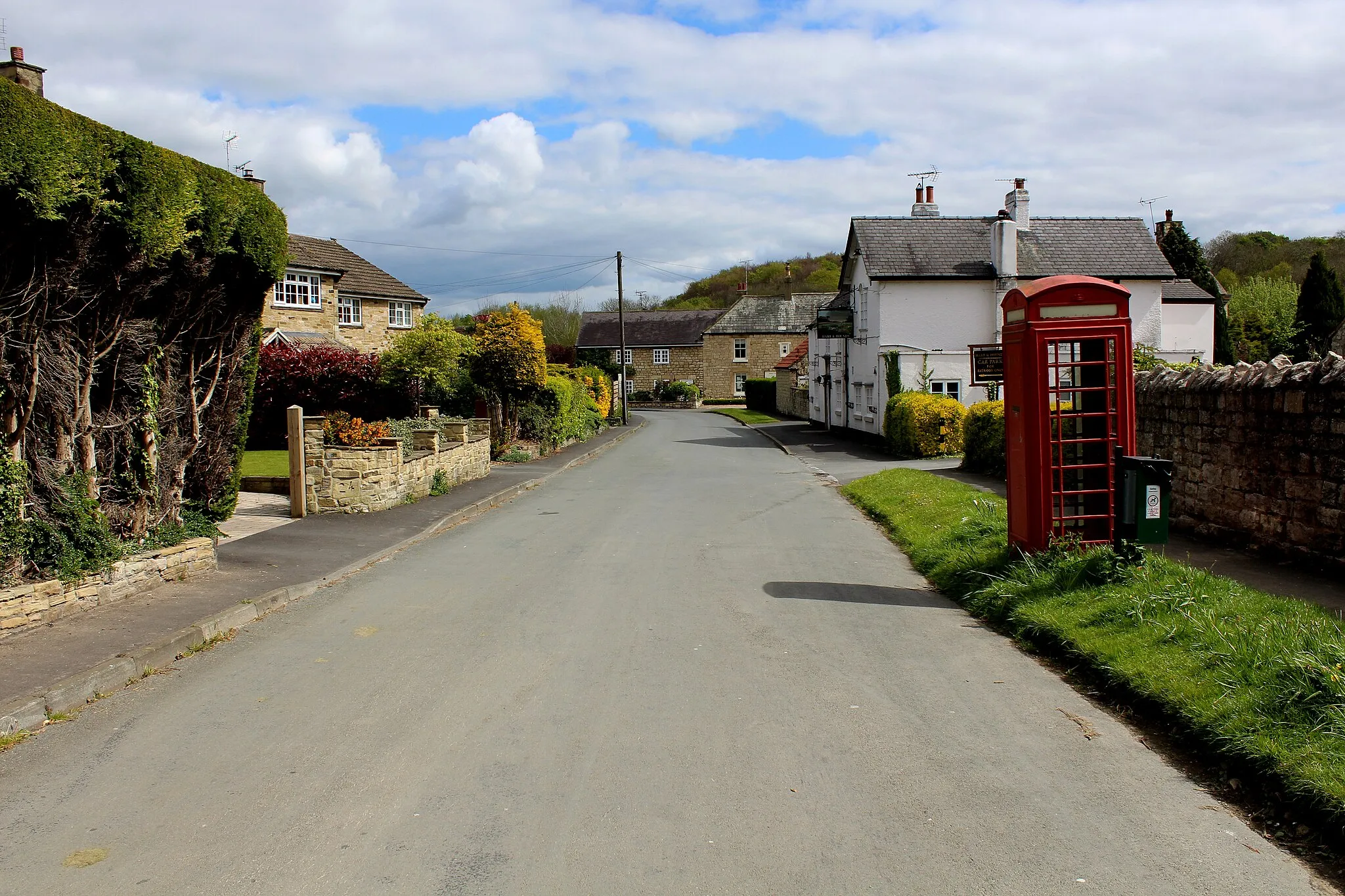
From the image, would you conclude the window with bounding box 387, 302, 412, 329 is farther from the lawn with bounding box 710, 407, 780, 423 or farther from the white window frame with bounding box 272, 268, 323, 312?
the lawn with bounding box 710, 407, 780, 423

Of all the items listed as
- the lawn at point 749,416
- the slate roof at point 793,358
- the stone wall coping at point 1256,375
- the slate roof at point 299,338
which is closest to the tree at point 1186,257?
the slate roof at point 793,358

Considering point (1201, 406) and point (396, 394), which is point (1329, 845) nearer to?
point (1201, 406)

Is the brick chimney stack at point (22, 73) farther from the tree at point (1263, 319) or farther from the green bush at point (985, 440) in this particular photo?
the tree at point (1263, 319)

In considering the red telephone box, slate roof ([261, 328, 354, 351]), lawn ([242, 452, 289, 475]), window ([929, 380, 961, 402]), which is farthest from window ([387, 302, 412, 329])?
the red telephone box

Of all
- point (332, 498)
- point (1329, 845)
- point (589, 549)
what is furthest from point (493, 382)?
point (1329, 845)

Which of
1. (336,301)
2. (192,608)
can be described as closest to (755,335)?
(336,301)

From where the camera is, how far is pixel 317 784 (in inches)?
201

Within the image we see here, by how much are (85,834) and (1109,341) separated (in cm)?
922

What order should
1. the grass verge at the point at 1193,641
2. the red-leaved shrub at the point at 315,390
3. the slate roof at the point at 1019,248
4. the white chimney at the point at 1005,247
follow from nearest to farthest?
the grass verge at the point at 1193,641
the red-leaved shrub at the point at 315,390
the white chimney at the point at 1005,247
the slate roof at the point at 1019,248

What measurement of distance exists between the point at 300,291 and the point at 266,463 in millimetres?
20450

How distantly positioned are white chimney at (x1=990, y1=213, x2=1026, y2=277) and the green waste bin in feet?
85.6

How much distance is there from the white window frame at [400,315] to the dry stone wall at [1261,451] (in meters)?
41.1

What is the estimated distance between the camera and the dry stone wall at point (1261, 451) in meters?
9.15

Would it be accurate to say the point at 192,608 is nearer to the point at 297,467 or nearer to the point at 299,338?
the point at 297,467
